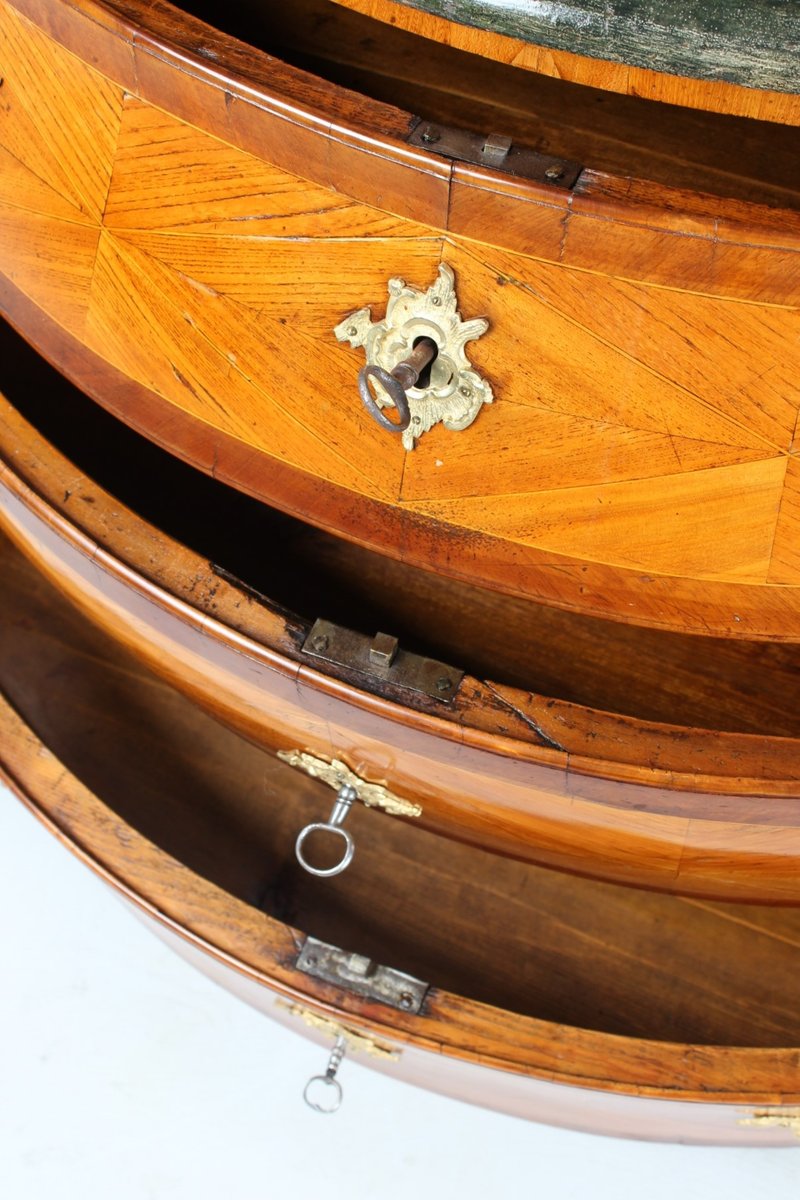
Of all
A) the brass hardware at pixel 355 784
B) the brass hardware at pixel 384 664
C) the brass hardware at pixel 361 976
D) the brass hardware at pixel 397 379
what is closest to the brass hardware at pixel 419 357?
the brass hardware at pixel 397 379

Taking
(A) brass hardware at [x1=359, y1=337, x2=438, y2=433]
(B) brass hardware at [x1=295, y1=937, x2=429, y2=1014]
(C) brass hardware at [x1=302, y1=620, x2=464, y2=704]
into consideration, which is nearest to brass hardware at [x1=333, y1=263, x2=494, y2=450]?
(A) brass hardware at [x1=359, y1=337, x2=438, y2=433]

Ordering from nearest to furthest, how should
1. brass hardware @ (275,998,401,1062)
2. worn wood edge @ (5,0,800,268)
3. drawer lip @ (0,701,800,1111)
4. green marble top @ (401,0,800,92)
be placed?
worn wood edge @ (5,0,800,268) → green marble top @ (401,0,800,92) → drawer lip @ (0,701,800,1111) → brass hardware @ (275,998,401,1062)

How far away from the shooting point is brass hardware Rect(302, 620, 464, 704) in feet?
3.16

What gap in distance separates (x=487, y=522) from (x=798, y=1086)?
1.67 feet

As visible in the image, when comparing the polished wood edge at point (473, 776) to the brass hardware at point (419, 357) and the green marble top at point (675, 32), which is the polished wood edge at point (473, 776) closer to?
the brass hardware at point (419, 357)

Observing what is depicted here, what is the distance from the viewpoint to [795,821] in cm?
93

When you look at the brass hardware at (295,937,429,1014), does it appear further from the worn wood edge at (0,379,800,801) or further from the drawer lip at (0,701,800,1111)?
the worn wood edge at (0,379,800,801)

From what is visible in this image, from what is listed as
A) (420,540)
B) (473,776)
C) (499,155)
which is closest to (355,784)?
(473,776)

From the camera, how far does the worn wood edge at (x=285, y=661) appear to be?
2.93 ft

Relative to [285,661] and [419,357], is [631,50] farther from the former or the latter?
[285,661]

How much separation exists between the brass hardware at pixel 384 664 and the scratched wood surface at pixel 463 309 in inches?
2.7

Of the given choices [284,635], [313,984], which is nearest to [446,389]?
[284,635]

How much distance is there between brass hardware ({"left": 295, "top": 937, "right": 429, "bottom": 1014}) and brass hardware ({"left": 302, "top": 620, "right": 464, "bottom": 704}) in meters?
0.29

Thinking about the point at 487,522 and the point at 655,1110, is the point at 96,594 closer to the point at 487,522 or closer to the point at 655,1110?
the point at 487,522
